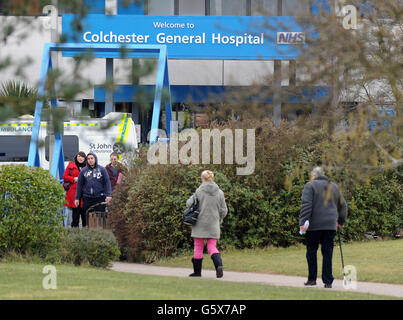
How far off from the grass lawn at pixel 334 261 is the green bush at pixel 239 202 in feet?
1.20

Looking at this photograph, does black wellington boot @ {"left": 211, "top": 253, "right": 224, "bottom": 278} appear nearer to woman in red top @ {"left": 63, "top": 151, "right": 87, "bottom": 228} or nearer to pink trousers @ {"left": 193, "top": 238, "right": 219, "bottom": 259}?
pink trousers @ {"left": 193, "top": 238, "right": 219, "bottom": 259}

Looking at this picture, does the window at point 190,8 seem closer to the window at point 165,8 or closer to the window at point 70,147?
the window at point 165,8

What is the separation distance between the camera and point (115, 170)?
61.6 ft

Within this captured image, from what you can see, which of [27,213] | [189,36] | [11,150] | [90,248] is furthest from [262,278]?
[189,36]

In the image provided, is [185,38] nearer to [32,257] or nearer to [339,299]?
[32,257]

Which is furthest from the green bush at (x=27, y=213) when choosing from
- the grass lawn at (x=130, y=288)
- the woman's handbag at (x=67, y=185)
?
the woman's handbag at (x=67, y=185)

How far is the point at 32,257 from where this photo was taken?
13883 millimetres

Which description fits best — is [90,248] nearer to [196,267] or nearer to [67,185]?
[196,267]

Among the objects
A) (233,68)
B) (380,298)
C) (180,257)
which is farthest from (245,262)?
(233,68)

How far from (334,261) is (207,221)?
309cm

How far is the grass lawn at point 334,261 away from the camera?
545 inches
